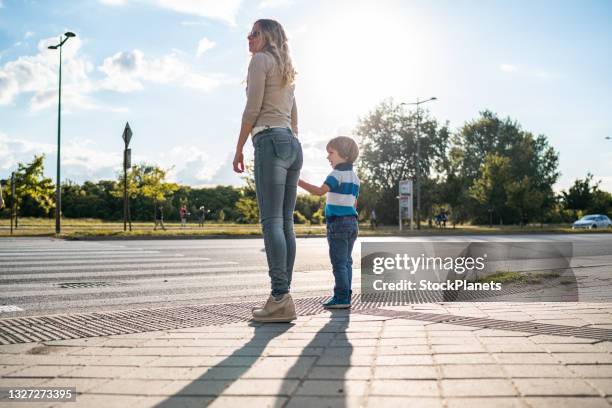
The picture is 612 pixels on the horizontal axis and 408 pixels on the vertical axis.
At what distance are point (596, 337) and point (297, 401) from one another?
1.80 metres

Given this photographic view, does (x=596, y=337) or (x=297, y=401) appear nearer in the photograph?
(x=297, y=401)

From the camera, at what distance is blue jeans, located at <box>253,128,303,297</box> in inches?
164

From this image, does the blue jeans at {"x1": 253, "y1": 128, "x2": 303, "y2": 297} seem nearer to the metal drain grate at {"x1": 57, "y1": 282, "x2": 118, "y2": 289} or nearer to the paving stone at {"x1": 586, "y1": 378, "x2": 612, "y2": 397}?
the paving stone at {"x1": 586, "y1": 378, "x2": 612, "y2": 397}

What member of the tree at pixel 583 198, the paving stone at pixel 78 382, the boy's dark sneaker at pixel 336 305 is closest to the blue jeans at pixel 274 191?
the boy's dark sneaker at pixel 336 305

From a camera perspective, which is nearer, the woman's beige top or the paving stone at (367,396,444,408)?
the paving stone at (367,396,444,408)

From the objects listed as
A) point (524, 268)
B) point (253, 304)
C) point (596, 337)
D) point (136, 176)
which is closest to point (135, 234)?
point (136, 176)

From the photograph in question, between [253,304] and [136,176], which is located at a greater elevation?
[136,176]

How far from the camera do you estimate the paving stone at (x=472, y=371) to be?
2395 millimetres

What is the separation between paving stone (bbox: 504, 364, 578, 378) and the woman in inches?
73.1

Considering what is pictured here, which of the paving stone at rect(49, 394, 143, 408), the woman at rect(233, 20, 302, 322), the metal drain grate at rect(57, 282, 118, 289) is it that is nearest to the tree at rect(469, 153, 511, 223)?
the metal drain grate at rect(57, 282, 118, 289)

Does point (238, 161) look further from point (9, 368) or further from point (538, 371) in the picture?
point (538, 371)

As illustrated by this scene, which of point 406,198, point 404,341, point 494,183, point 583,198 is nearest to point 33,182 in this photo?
point 406,198

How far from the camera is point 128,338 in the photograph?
354 centimetres

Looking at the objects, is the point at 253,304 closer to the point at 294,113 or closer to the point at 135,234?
the point at 294,113
